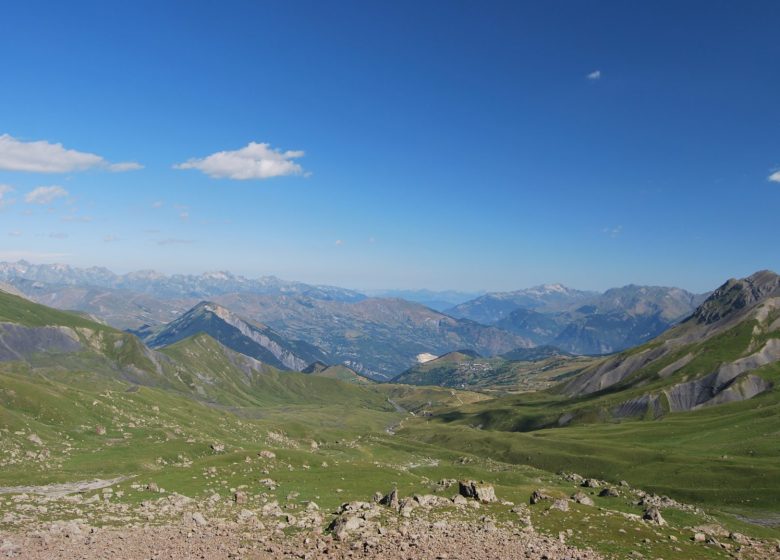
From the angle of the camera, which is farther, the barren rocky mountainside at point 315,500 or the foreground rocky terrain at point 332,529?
the barren rocky mountainside at point 315,500

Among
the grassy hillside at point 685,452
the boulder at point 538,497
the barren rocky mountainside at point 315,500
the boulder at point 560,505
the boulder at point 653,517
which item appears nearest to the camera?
the barren rocky mountainside at point 315,500

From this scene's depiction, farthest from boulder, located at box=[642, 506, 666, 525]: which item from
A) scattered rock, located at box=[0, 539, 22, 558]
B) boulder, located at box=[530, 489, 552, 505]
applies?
scattered rock, located at box=[0, 539, 22, 558]

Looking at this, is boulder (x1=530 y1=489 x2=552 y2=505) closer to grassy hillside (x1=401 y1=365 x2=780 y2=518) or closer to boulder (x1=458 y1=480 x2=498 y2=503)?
boulder (x1=458 y1=480 x2=498 y2=503)

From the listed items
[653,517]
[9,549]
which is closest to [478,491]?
[653,517]

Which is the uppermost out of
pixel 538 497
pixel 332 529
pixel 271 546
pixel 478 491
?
pixel 271 546

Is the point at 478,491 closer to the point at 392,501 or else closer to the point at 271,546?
the point at 392,501

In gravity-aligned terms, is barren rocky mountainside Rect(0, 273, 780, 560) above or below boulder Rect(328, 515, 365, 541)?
below

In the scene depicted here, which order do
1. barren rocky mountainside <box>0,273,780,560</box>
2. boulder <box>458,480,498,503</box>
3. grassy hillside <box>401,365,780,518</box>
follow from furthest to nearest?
grassy hillside <box>401,365,780,518</box>
boulder <box>458,480,498,503</box>
barren rocky mountainside <box>0,273,780,560</box>

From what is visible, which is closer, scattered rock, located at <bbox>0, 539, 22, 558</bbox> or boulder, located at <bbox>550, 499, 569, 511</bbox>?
scattered rock, located at <bbox>0, 539, 22, 558</bbox>

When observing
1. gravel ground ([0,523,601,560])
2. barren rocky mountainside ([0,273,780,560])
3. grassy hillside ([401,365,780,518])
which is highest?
gravel ground ([0,523,601,560])

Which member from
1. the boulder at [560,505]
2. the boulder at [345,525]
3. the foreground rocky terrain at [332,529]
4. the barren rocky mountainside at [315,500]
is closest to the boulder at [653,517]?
the foreground rocky terrain at [332,529]

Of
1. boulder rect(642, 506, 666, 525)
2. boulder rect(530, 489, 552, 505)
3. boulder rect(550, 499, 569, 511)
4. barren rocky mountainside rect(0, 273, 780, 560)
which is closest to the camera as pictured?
barren rocky mountainside rect(0, 273, 780, 560)

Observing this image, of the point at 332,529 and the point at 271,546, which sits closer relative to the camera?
the point at 271,546

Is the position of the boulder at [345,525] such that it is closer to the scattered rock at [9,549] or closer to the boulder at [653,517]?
the scattered rock at [9,549]
